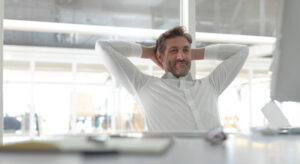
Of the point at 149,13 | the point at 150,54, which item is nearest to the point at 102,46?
the point at 150,54

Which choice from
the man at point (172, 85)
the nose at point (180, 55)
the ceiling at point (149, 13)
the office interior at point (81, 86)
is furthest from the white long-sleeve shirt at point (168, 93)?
the office interior at point (81, 86)

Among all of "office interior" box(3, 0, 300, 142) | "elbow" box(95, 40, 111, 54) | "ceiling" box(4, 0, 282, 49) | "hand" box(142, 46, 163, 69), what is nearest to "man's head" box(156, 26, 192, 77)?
"hand" box(142, 46, 163, 69)

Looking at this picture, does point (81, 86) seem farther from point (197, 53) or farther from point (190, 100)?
point (190, 100)

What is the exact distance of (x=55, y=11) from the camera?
3.08m

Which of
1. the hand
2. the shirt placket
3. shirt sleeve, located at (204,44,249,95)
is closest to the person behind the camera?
the shirt placket

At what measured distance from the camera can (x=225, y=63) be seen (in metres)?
2.36

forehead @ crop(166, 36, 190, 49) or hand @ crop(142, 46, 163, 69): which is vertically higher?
forehead @ crop(166, 36, 190, 49)

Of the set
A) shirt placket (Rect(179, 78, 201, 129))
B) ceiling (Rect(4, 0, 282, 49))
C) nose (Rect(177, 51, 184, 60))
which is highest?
ceiling (Rect(4, 0, 282, 49))

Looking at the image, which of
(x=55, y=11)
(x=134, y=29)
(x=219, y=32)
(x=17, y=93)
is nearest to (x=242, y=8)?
(x=219, y=32)

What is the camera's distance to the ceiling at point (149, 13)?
3.01m

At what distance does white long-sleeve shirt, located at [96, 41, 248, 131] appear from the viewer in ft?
6.70

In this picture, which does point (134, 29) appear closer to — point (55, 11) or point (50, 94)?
point (55, 11)

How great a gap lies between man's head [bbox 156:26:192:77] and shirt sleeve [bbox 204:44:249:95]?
0.64 ft

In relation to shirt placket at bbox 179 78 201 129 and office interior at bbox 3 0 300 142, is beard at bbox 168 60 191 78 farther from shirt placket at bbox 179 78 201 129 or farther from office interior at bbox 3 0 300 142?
office interior at bbox 3 0 300 142
